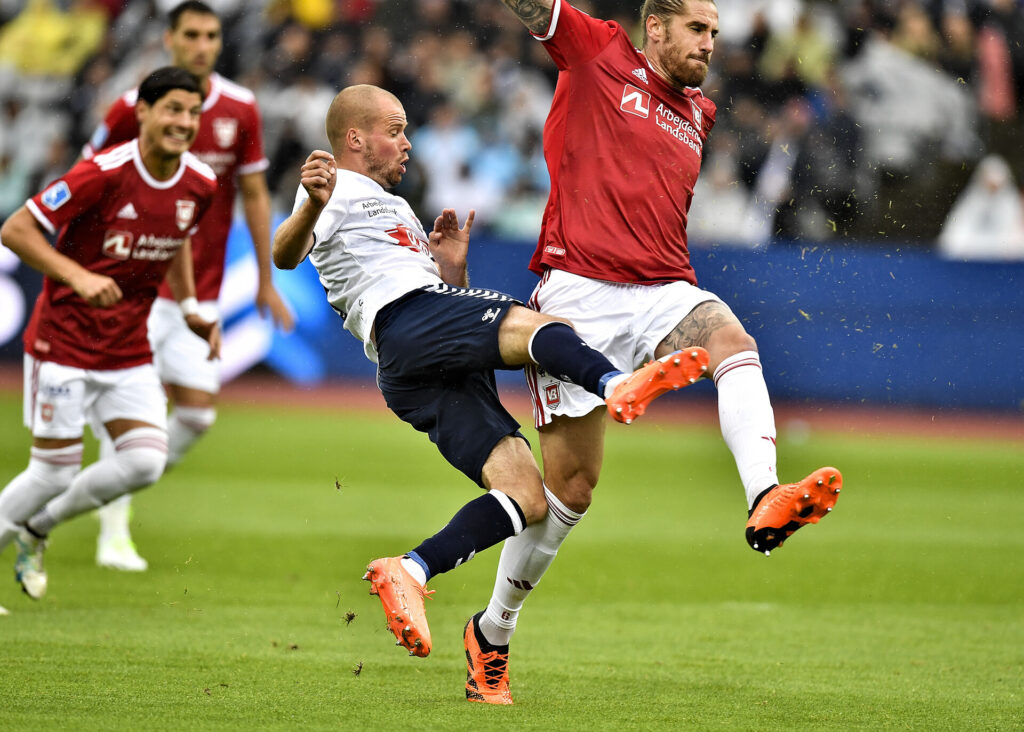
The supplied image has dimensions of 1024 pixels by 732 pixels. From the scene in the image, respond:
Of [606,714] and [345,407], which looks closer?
[606,714]

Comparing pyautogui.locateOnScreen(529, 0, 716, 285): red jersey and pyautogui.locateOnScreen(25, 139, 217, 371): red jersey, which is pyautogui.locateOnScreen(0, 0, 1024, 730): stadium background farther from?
pyautogui.locateOnScreen(529, 0, 716, 285): red jersey

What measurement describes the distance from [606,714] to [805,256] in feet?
37.7

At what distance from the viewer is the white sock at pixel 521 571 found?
209 inches

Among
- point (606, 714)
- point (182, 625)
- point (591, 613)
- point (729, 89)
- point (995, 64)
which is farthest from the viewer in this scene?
point (995, 64)

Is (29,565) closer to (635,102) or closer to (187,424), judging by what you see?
(187,424)

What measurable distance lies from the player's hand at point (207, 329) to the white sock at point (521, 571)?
2751 mm

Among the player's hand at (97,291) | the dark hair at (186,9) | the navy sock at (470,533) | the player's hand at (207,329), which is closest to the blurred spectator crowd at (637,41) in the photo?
the dark hair at (186,9)

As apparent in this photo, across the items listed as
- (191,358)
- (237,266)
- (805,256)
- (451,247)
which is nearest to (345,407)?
(237,266)

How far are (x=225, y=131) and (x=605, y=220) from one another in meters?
3.83

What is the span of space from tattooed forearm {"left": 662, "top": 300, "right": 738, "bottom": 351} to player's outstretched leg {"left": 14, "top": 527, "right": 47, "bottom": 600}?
11.6 feet

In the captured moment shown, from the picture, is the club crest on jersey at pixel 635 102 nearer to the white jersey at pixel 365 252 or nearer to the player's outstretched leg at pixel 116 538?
the white jersey at pixel 365 252

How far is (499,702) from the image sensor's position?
16.6 feet

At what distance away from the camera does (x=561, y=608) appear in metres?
7.56

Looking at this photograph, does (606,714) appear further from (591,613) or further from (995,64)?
(995,64)
